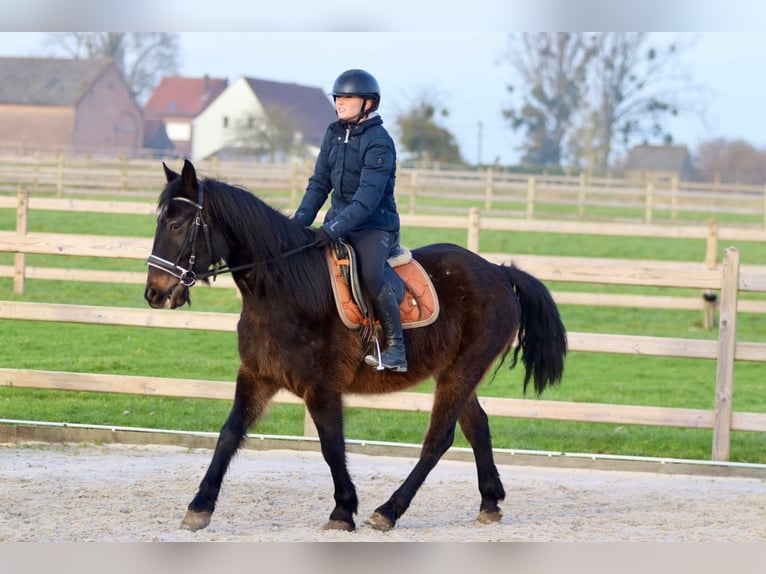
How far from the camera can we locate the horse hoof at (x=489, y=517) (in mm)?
5836

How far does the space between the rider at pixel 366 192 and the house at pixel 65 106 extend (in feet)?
133

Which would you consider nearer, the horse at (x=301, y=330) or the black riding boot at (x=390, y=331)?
the horse at (x=301, y=330)

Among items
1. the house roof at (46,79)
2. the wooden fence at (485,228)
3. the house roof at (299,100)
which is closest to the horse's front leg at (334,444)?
the wooden fence at (485,228)

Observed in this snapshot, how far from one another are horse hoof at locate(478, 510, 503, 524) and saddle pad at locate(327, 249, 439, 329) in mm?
1167

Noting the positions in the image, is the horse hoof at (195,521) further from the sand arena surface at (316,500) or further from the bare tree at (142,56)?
the bare tree at (142,56)

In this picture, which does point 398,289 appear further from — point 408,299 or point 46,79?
point 46,79

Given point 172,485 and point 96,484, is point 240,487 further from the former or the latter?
point 96,484

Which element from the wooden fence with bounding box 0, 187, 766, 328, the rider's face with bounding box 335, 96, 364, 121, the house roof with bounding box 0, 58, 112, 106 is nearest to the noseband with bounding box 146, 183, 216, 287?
the rider's face with bounding box 335, 96, 364, 121

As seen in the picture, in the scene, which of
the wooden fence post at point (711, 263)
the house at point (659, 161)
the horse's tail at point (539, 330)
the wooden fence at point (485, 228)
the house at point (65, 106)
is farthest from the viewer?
the house at point (659, 161)

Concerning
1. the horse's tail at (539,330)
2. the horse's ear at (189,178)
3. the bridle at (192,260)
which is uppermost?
the horse's ear at (189,178)

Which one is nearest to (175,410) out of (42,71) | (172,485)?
(172,485)

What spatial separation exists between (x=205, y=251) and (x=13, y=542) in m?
1.65

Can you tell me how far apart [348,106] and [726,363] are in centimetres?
379

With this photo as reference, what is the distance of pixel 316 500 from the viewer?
6117 millimetres
